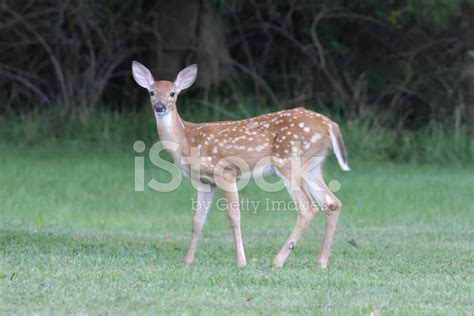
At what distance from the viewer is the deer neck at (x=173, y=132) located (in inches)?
390

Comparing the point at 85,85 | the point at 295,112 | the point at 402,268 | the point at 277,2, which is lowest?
the point at 85,85

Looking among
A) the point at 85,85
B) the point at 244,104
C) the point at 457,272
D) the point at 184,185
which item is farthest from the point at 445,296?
the point at 85,85

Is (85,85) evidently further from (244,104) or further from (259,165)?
(259,165)

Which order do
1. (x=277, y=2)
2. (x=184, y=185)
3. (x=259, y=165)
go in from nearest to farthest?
(x=259, y=165), (x=184, y=185), (x=277, y=2)

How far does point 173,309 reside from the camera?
698 centimetres

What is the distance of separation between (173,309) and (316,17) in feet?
47.1

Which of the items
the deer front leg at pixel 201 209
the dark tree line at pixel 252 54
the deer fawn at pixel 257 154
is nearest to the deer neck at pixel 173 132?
the deer fawn at pixel 257 154

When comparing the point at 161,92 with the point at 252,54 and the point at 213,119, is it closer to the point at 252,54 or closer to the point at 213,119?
the point at 213,119

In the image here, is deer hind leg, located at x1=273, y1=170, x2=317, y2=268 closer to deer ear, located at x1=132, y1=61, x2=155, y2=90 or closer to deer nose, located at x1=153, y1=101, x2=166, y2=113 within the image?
deer nose, located at x1=153, y1=101, x2=166, y2=113

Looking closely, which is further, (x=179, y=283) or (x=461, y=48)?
(x=461, y=48)

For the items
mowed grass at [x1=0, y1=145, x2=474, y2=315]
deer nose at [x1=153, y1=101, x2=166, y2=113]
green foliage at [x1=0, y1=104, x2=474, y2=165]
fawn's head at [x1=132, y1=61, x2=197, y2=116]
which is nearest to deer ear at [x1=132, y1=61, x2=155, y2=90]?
fawn's head at [x1=132, y1=61, x2=197, y2=116]

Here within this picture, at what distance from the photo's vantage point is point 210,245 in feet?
37.1

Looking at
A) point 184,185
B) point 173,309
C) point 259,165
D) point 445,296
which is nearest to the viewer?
point 173,309

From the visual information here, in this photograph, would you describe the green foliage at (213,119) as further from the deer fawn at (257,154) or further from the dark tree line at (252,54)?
the deer fawn at (257,154)
